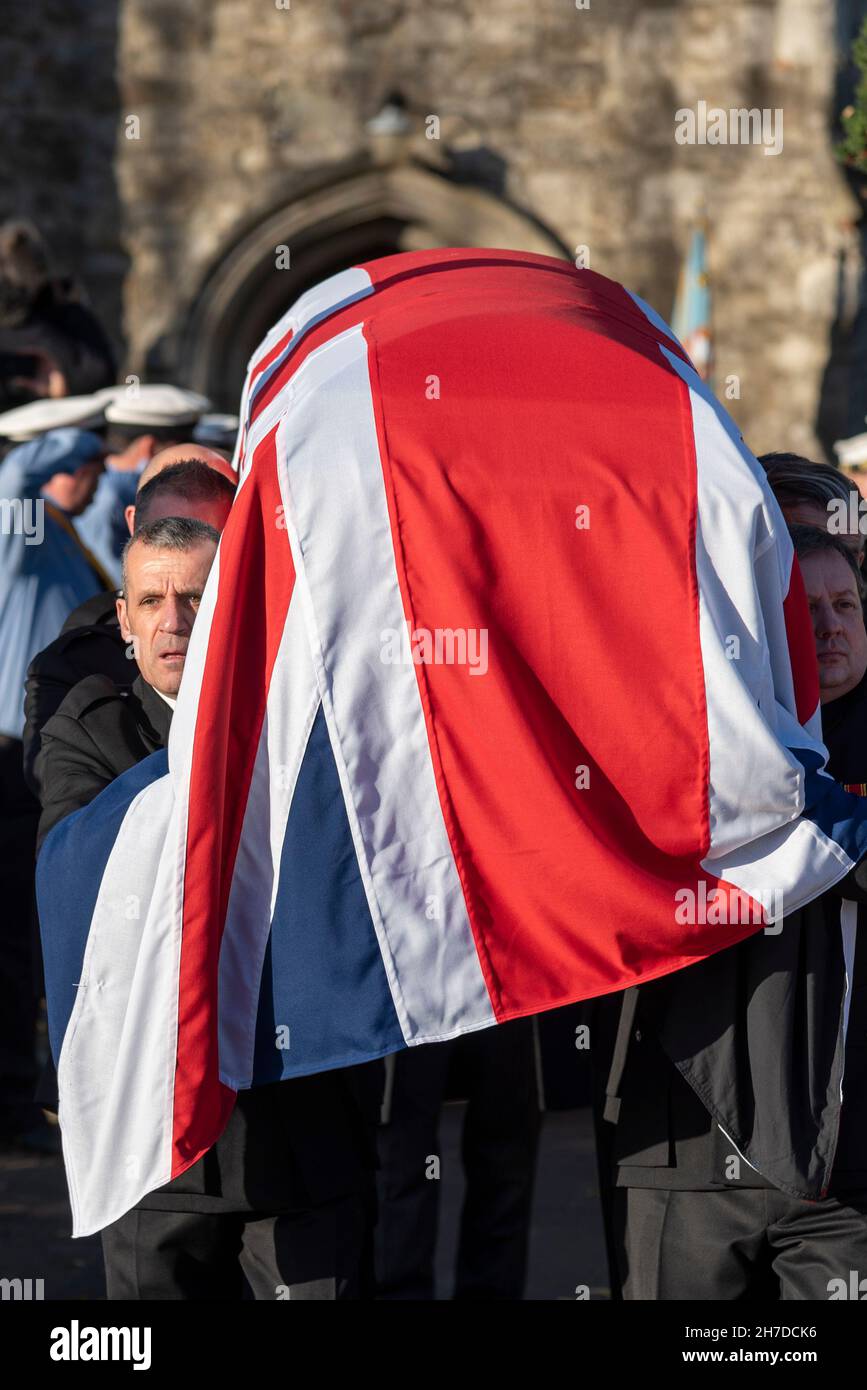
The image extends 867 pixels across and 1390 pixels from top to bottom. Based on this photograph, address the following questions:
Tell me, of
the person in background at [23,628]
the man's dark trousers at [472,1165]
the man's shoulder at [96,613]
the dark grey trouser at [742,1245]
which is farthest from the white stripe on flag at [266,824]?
the person in background at [23,628]

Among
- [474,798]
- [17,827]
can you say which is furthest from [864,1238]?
[17,827]

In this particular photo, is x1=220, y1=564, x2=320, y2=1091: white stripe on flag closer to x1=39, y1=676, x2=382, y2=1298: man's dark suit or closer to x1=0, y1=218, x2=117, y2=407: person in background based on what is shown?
x1=39, y1=676, x2=382, y2=1298: man's dark suit

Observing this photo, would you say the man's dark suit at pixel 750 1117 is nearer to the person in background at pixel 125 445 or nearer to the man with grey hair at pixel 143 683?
the man with grey hair at pixel 143 683

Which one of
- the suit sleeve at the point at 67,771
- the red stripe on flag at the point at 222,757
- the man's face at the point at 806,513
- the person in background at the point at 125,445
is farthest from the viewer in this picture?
the person in background at the point at 125,445

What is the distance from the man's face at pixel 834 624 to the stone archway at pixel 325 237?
7378 mm

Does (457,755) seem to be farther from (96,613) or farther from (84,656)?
(96,613)

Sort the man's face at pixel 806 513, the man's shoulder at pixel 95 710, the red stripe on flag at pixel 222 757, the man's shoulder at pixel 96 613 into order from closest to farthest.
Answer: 1. the red stripe on flag at pixel 222 757
2. the man's shoulder at pixel 95 710
3. the man's face at pixel 806 513
4. the man's shoulder at pixel 96 613

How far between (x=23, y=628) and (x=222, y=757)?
9.51 ft

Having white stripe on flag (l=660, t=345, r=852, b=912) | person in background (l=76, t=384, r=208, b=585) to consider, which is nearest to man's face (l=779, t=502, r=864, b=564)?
white stripe on flag (l=660, t=345, r=852, b=912)

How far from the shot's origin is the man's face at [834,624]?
294cm

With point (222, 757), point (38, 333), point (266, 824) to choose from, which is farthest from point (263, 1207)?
point (38, 333)

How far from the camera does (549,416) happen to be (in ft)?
8.85

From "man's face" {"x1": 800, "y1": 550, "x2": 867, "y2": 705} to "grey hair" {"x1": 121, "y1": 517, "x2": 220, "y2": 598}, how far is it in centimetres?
99
